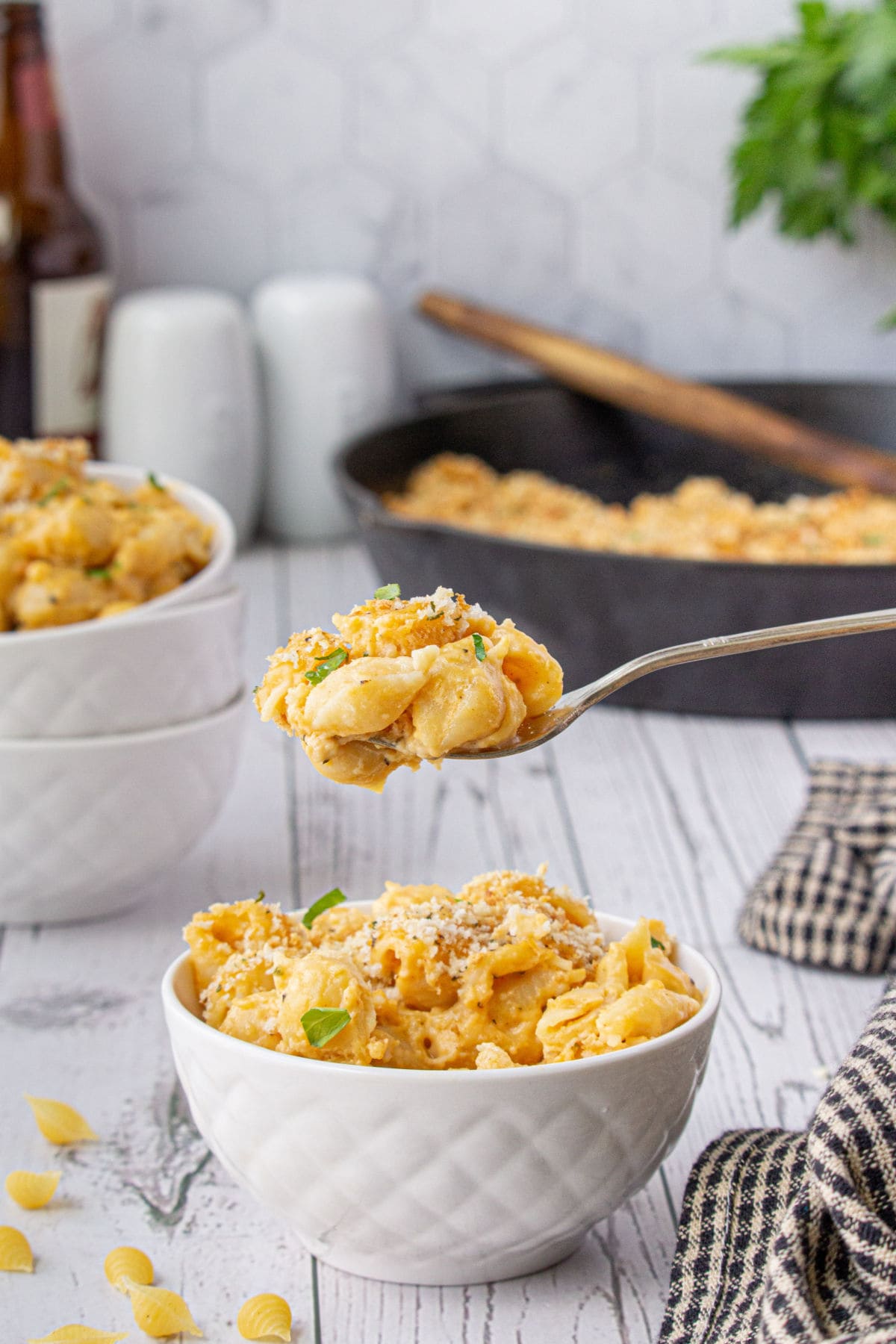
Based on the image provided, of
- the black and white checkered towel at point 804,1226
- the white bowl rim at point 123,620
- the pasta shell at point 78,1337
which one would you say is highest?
the white bowl rim at point 123,620

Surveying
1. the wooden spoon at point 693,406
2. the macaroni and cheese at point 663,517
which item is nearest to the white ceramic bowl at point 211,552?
the macaroni and cheese at point 663,517

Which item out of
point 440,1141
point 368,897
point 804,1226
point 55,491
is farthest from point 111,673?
point 804,1226

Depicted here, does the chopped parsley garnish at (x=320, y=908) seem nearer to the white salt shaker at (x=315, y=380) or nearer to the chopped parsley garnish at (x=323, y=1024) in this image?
the chopped parsley garnish at (x=323, y=1024)

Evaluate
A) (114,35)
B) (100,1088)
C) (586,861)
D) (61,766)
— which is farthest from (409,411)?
(100,1088)

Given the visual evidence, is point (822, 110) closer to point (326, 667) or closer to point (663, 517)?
point (663, 517)

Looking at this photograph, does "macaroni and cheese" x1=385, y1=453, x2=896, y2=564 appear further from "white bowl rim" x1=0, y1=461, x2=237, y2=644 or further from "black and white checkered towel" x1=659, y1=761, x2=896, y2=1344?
"black and white checkered towel" x1=659, y1=761, x2=896, y2=1344

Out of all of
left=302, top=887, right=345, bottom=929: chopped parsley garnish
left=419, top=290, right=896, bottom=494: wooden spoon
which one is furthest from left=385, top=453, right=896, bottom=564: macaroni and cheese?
left=302, top=887, right=345, bottom=929: chopped parsley garnish
